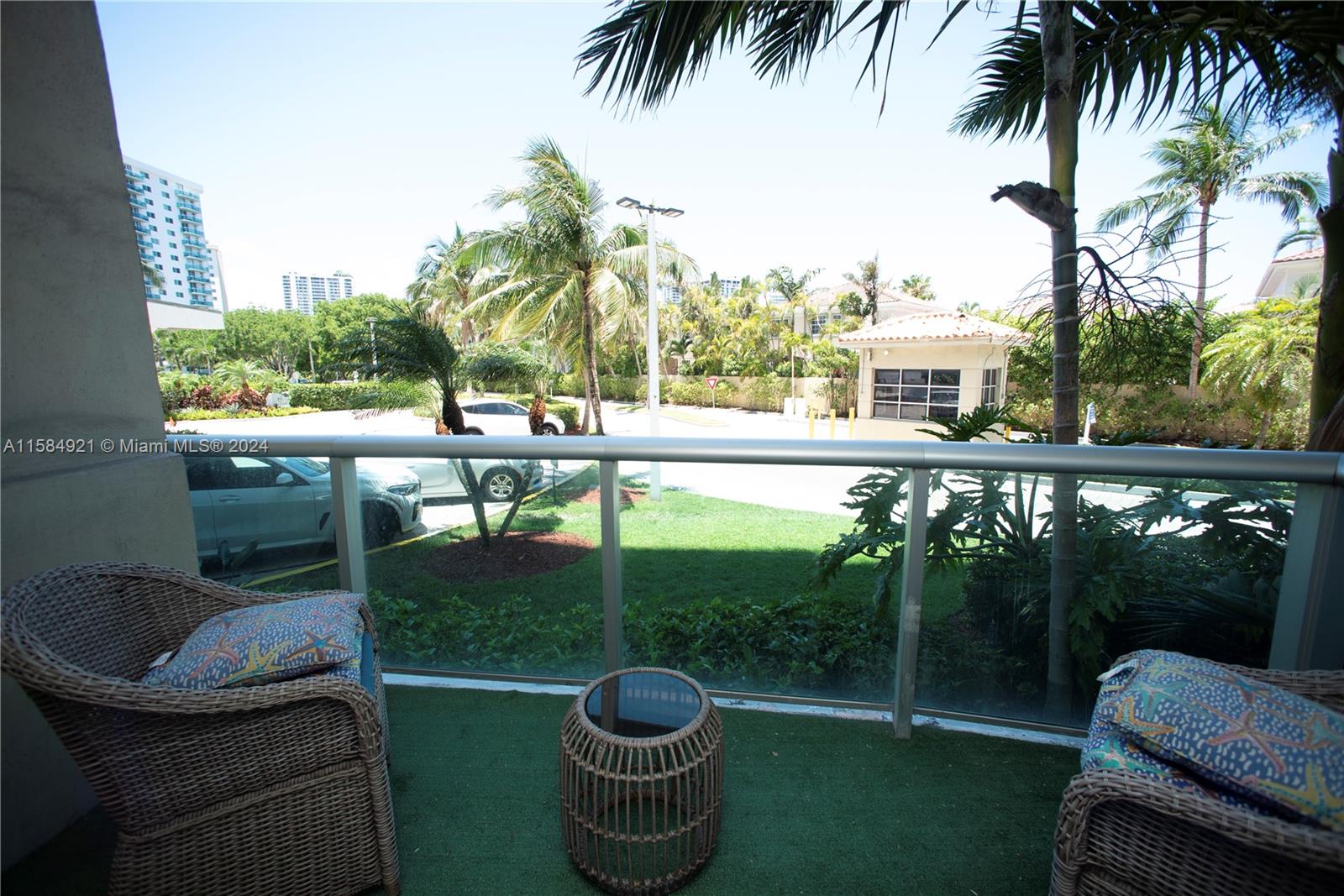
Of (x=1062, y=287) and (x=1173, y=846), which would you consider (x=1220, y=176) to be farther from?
(x=1173, y=846)

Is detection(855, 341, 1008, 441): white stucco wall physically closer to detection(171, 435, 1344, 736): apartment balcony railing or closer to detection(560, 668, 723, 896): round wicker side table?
detection(171, 435, 1344, 736): apartment balcony railing

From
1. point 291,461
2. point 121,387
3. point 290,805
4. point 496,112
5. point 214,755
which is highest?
point 496,112

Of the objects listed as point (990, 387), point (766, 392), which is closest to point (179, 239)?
point (766, 392)

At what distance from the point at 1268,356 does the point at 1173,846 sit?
17148 mm

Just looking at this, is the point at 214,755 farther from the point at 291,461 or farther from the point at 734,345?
the point at 734,345

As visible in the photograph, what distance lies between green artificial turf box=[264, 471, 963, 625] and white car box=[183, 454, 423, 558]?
21cm

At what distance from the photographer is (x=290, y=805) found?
1.30 m

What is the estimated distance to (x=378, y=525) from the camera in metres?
2.29

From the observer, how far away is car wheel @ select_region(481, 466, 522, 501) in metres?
2.21

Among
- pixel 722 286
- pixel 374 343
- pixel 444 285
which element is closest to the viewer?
pixel 374 343

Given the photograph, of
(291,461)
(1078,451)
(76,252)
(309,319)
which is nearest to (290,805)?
(291,461)

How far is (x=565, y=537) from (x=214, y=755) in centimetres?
120

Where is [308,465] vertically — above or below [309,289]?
below


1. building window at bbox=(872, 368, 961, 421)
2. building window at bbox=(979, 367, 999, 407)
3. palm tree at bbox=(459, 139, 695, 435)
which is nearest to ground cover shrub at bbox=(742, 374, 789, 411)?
building window at bbox=(872, 368, 961, 421)
